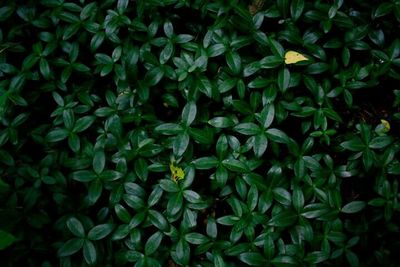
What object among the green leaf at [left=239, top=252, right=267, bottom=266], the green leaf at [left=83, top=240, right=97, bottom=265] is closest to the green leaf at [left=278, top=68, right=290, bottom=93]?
the green leaf at [left=239, top=252, right=267, bottom=266]

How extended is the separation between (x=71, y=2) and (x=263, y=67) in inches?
37.7

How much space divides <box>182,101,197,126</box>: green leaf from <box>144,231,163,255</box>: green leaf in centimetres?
47

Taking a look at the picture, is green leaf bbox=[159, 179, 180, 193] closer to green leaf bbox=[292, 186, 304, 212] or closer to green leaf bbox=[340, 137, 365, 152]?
green leaf bbox=[292, 186, 304, 212]

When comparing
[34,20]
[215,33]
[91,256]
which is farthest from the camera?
[34,20]

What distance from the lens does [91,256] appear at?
6.71ft

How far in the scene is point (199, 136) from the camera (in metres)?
2.09

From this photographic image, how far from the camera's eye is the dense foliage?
208cm

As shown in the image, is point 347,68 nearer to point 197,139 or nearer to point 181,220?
point 197,139

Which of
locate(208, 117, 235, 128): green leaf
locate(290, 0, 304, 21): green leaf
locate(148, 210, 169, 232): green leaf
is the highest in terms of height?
locate(290, 0, 304, 21): green leaf

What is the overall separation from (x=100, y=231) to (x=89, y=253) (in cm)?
10

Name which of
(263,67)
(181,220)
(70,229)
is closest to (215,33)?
(263,67)

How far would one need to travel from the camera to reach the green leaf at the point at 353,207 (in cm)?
216

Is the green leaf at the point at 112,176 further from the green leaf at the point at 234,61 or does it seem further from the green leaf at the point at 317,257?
the green leaf at the point at 317,257

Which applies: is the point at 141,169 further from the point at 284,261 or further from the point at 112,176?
the point at 284,261
